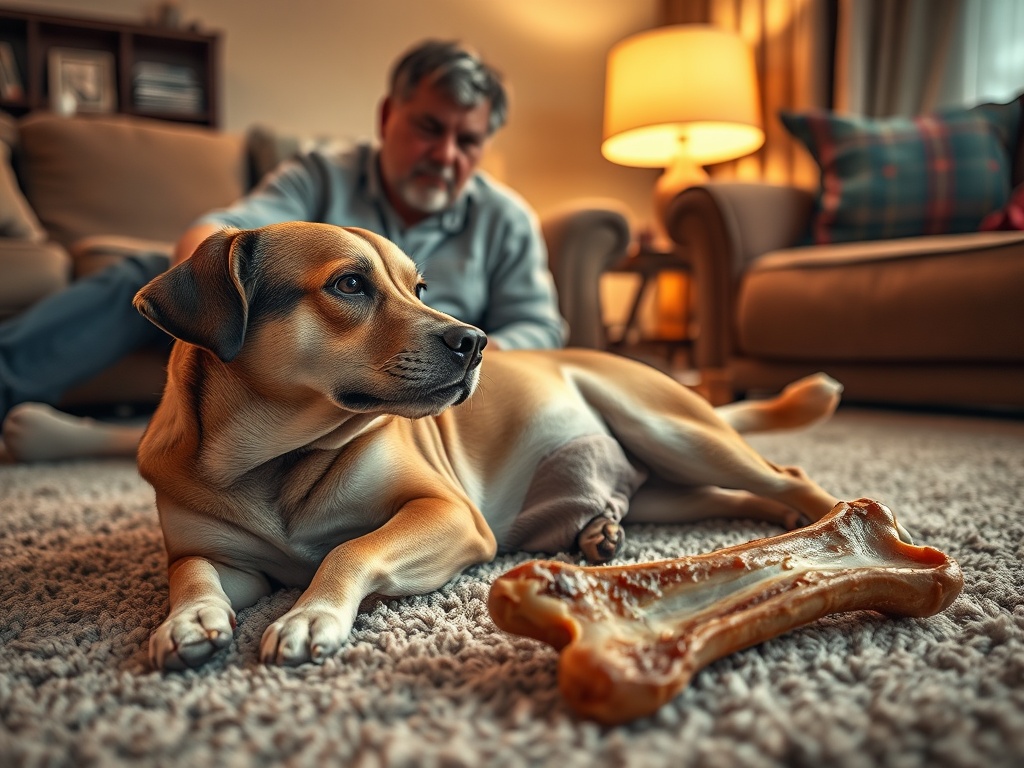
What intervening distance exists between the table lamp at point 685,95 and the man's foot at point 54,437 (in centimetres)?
261

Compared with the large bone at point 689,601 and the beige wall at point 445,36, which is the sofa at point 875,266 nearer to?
the large bone at point 689,601

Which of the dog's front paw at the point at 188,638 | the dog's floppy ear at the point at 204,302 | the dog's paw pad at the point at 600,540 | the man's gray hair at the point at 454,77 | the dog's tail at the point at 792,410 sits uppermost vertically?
the man's gray hair at the point at 454,77

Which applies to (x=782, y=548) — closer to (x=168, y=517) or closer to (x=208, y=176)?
(x=168, y=517)

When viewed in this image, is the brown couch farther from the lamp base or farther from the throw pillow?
the throw pillow

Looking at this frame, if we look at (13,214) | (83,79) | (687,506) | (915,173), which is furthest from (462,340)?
(83,79)

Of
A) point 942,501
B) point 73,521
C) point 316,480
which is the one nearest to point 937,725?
point 316,480

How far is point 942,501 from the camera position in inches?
55.1

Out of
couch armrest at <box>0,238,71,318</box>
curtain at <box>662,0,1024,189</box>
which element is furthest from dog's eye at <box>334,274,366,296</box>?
curtain at <box>662,0,1024,189</box>

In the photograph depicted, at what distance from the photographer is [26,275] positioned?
2.33 m

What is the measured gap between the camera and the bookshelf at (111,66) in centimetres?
369

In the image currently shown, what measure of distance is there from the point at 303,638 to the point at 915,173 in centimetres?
296

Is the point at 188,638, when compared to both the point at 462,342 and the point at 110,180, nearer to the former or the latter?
the point at 462,342

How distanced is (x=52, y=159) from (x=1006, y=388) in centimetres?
354

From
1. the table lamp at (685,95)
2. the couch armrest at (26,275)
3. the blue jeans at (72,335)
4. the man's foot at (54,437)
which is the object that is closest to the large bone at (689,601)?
the man's foot at (54,437)
